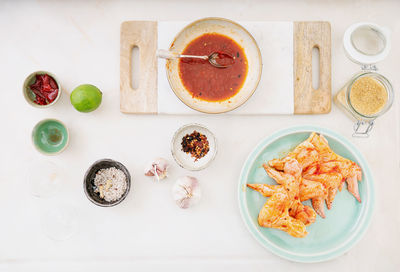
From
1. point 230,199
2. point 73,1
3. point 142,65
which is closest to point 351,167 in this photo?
point 230,199

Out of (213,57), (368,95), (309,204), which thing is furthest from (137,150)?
(368,95)

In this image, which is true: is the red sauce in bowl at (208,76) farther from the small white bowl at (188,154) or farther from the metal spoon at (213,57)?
the small white bowl at (188,154)

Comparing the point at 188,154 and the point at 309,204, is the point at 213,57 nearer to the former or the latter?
the point at 188,154

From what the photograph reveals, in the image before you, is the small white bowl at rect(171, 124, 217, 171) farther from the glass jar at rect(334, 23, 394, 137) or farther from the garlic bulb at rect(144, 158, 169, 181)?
the glass jar at rect(334, 23, 394, 137)

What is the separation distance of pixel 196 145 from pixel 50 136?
0.62 metres

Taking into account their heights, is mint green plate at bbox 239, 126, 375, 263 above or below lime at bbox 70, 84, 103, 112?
below

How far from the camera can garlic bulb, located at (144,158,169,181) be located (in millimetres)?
1404

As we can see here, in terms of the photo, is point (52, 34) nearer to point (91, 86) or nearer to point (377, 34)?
point (91, 86)

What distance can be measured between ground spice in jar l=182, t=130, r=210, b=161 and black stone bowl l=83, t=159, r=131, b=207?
0.87 feet

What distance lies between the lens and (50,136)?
4.78 feet

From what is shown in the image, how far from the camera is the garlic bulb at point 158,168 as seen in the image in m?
1.40

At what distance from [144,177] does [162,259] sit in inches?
13.9

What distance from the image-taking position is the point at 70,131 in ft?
4.87

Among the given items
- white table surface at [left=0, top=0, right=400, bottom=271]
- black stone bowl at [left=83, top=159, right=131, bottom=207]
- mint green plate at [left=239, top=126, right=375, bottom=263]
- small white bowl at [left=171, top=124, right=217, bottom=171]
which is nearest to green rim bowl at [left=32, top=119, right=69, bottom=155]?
white table surface at [left=0, top=0, right=400, bottom=271]
